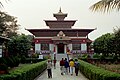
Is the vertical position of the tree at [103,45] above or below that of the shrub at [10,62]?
above

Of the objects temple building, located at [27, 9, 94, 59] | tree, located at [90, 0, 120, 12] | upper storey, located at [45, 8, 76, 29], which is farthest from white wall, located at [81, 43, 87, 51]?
tree, located at [90, 0, 120, 12]

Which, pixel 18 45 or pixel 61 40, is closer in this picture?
pixel 18 45

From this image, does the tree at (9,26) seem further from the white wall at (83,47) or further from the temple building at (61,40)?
the white wall at (83,47)

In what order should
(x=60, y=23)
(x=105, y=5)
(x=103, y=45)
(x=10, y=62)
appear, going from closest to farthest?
(x=105, y=5)
(x=10, y=62)
(x=103, y=45)
(x=60, y=23)

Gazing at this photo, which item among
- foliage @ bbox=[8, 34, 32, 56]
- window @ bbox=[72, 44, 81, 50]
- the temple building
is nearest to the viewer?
foliage @ bbox=[8, 34, 32, 56]

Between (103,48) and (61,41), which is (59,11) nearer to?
(61,41)

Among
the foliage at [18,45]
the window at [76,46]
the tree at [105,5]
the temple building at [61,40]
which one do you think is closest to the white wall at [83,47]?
the temple building at [61,40]

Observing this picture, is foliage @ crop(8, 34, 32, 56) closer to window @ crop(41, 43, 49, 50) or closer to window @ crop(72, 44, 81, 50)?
window @ crop(41, 43, 49, 50)

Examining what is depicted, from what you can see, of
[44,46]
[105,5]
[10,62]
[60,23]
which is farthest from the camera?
[60,23]

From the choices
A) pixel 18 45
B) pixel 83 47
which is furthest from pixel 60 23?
pixel 18 45

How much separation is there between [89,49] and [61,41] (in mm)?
6627

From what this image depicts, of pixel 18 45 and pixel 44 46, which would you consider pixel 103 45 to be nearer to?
pixel 44 46

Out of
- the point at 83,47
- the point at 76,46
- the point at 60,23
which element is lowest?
the point at 83,47

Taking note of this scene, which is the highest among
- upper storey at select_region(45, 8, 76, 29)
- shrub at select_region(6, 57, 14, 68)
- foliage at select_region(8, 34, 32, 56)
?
upper storey at select_region(45, 8, 76, 29)
